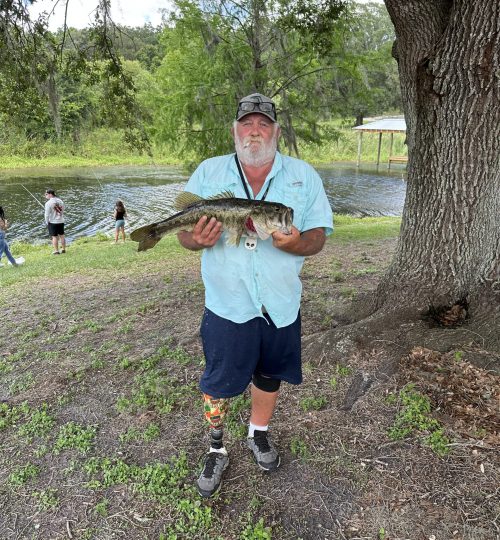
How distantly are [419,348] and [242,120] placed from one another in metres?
2.06

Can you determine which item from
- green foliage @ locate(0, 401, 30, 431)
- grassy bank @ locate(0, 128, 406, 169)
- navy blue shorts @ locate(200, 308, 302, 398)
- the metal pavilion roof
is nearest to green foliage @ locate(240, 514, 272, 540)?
navy blue shorts @ locate(200, 308, 302, 398)

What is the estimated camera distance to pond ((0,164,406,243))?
1852cm

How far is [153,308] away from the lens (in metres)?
5.41

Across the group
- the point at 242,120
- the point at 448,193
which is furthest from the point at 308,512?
the point at 448,193

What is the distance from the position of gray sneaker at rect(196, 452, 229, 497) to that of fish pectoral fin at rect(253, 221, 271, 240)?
138cm

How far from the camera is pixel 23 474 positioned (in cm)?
267

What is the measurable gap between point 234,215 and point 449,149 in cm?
194

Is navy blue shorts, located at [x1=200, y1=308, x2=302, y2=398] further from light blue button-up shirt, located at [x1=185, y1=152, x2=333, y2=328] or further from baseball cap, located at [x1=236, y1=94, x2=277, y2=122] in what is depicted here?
baseball cap, located at [x1=236, y1=94, x2=277, y2=122]

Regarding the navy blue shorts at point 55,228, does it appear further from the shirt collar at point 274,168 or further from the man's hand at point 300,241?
the man's hand at point 300,241

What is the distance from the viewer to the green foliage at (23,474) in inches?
103

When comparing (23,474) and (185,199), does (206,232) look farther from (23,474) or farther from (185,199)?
(23,474)

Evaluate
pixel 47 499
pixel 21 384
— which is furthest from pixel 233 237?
pixel 21 384

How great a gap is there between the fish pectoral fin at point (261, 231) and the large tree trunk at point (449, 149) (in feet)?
6.08

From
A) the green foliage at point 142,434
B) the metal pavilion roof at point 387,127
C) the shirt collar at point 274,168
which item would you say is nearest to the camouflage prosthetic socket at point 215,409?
the green foliage at point 142,434
